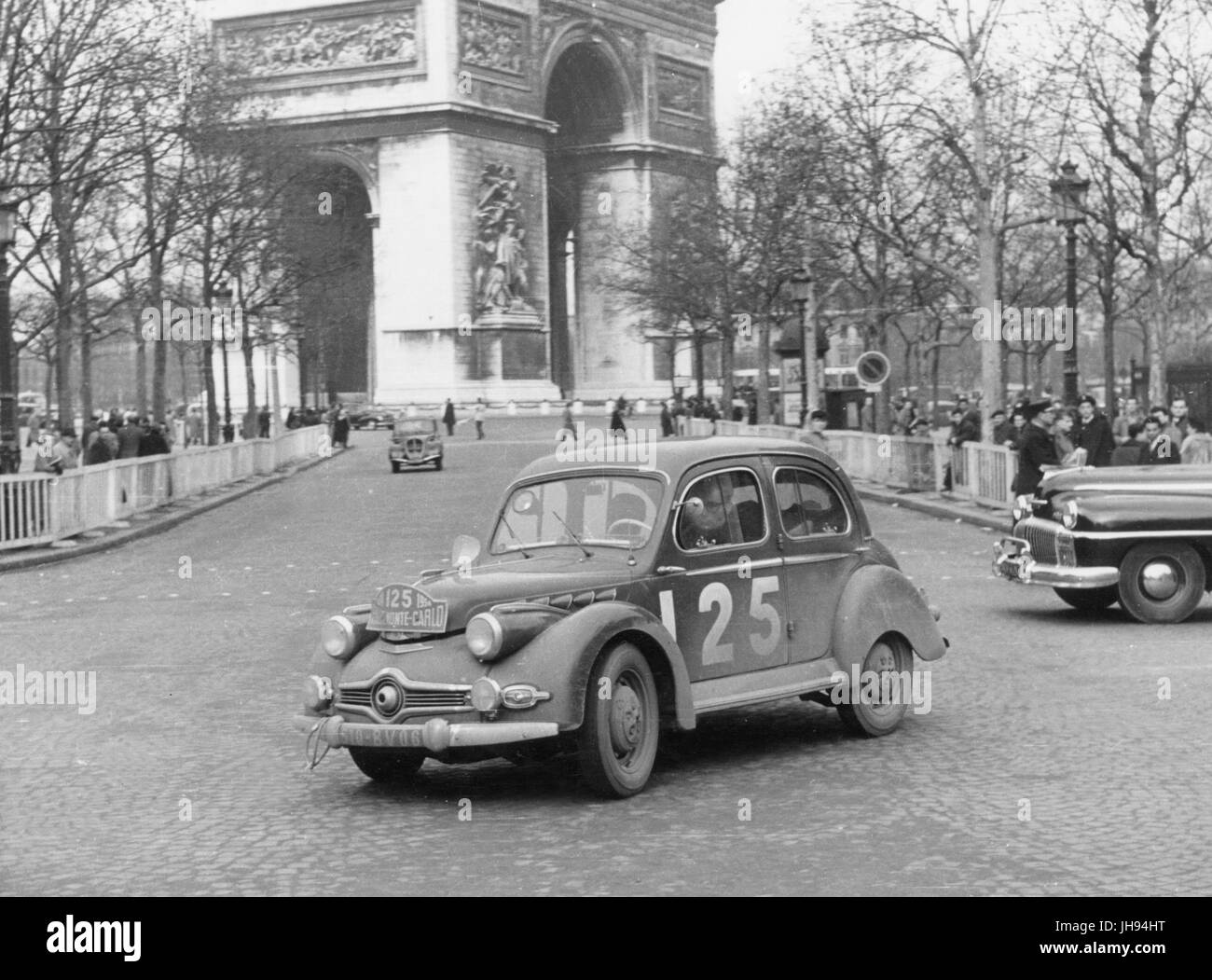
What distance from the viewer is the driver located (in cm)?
945

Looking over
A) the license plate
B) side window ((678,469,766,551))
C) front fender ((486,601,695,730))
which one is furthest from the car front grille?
the license plate

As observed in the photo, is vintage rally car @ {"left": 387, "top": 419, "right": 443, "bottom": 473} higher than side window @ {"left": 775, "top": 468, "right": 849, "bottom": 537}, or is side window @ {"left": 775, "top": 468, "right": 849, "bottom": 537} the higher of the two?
side window @ {"left": 775, "top": 468, "right": 849, "bottom": 537}

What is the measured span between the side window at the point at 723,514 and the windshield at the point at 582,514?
0.18 metres

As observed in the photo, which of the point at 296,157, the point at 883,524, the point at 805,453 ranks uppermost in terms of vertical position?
the point at 296,157

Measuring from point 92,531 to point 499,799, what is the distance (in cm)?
1920

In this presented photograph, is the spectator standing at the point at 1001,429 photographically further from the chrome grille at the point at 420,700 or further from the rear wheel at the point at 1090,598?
the chrome grille at the point at 420,700

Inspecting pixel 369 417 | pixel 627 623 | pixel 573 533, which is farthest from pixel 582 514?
pixel 369 417

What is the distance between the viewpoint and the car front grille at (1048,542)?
15.1 meters

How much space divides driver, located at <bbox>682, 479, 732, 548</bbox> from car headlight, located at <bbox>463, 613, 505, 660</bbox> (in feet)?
4.13

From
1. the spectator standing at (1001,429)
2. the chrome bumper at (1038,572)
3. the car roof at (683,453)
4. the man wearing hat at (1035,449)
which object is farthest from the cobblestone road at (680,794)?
the spectator standing at (1001,429)

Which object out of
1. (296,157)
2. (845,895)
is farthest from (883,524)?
(296,157)

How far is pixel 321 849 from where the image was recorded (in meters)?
7.68

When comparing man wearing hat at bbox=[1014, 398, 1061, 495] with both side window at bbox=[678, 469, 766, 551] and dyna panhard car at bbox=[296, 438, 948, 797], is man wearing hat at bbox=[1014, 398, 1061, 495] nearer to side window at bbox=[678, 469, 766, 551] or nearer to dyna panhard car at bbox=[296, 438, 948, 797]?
dyna panhard car at bbox=[296, 438, 948, 797]

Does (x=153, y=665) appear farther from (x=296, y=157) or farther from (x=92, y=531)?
(x=296, y=157)
